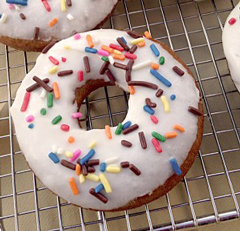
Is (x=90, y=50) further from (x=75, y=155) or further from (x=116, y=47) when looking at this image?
(x=75, y=155)

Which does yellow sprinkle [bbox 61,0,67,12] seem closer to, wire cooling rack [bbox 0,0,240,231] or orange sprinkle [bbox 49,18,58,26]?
orange sprinkle [bbox 49,18,58,26]

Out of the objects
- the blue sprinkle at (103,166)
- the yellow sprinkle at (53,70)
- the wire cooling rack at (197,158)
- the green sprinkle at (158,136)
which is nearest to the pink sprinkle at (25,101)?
the yellow sprinkle at (53,70)

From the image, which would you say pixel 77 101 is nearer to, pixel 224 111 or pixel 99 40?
pixel 99 40

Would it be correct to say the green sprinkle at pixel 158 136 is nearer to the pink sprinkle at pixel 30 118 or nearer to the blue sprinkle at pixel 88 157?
the blue sprinkle at pixel 88 157

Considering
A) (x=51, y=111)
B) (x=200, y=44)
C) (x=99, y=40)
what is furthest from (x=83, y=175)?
(x=200, y=44)

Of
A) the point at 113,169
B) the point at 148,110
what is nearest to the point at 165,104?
the point at 148,110

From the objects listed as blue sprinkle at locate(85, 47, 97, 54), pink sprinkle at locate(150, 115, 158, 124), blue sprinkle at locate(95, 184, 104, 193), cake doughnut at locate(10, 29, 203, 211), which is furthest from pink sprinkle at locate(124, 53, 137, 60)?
blue sprinkle at locate(95, 184, 104, 193)
